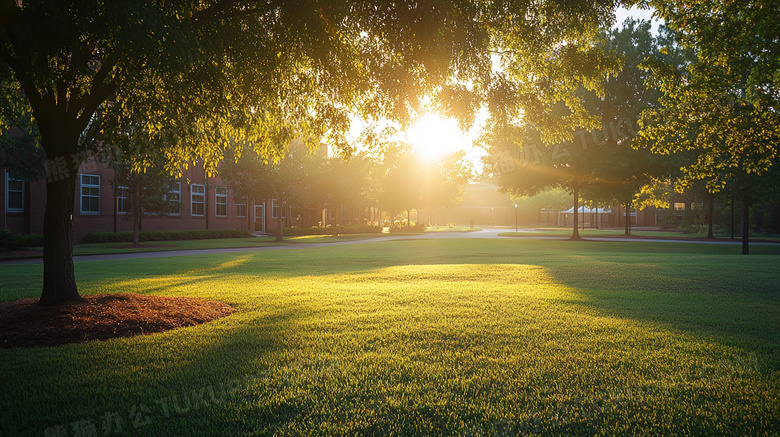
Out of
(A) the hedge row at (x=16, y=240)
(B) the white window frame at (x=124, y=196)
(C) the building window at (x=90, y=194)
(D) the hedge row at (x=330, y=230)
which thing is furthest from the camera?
(D) the hedge row at (x=330, y=230)

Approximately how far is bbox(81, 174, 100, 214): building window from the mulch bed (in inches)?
1005

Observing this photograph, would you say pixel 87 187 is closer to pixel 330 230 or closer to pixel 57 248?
pixel 330 230

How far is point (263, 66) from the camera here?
637cm

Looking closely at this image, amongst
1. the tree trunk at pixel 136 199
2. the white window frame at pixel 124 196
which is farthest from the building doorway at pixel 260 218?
the tree trunk at pixel 136 199

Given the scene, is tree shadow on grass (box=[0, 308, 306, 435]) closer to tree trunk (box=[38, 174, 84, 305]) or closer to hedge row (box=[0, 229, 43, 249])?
tree trunk (box=[38, 174, 84, 305])

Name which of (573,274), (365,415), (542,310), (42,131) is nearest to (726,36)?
(573,274)

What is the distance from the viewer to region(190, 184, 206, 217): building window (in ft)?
117

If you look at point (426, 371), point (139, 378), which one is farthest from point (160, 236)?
point (426, 371)

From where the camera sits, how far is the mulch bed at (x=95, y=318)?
5227 mm

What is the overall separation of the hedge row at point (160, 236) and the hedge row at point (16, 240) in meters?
3.44

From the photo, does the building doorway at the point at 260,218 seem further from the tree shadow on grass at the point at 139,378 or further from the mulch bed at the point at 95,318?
the tree shadow on grass at the point at 139,378

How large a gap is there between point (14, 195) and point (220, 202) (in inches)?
585

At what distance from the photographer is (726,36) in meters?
8.86

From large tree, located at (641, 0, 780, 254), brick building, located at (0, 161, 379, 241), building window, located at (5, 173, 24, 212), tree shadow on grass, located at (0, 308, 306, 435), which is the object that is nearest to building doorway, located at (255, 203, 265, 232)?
brick building, located at (0, 161, 379, 241)
